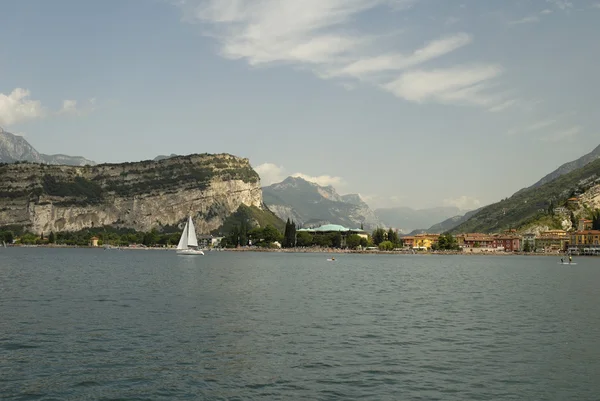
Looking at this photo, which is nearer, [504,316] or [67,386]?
[67,386]

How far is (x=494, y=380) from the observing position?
2884 centimetres

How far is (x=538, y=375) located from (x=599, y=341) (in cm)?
1214

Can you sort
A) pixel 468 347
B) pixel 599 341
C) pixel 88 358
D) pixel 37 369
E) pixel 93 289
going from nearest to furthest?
pixel 37 369, pixel 88 358, pixel 468 347, pixel 599 341, pixel 93 289

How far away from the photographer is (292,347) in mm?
35719

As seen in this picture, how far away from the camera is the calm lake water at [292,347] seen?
26.9 metres

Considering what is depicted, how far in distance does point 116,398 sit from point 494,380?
695 inches

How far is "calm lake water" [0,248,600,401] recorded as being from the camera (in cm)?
2689

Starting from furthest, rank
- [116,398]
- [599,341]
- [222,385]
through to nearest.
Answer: [599,341] → [222,385] → [116,398]

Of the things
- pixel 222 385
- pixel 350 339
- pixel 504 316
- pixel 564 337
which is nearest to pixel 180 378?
pixel 222 385

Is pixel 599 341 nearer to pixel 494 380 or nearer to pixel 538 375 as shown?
pixel 538 375

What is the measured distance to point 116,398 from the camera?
25.1 m

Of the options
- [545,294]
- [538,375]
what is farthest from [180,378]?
[545,294]

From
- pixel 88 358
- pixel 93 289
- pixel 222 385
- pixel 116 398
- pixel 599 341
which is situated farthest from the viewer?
pixel 93 289

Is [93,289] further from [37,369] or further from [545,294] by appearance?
[545,294]
